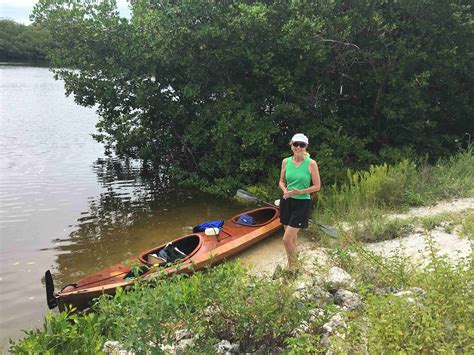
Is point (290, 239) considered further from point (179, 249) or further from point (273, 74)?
point (273, 74)

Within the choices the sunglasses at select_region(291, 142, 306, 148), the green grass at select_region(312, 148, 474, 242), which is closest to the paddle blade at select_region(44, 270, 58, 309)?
the sunglasses at select_region(291, 142, 306, 148)

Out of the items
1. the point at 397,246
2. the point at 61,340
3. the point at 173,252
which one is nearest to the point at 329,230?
the point at 397,246

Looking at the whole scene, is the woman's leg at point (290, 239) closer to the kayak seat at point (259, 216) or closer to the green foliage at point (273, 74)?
the kayak seat at point (259, 216)

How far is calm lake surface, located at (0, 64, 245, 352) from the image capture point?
22.5 feet

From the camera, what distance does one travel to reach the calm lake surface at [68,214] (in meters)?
6.87

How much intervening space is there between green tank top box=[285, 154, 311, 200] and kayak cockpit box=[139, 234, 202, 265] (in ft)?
6.79

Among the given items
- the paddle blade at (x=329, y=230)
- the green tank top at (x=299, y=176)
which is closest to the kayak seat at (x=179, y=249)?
the green tank top at (x=299, y=176)

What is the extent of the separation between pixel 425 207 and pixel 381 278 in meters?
4.29

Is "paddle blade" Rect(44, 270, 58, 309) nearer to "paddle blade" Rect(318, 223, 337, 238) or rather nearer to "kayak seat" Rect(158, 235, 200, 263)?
"kayak seat" Rect(158, 235, 200, 263)

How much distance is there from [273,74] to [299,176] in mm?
5365

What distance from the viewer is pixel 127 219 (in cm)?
991

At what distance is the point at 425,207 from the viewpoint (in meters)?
8.38

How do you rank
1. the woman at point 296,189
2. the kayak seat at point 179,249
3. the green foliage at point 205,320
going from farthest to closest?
the kayak seat at point 179,249
the woman at point 296,189
the green foliage at point 205,320

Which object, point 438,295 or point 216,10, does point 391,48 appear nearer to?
point 216,10
